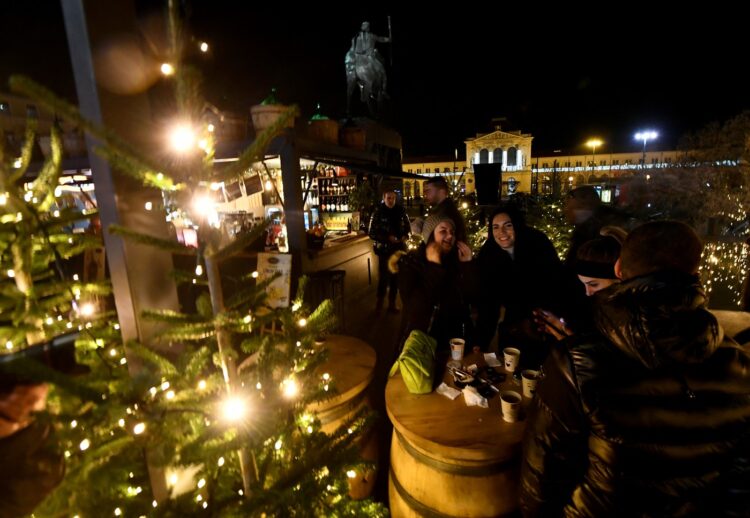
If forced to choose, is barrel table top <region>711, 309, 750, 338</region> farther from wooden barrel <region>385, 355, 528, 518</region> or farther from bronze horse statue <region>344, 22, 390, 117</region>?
bronze horse statue <region>344, 22, 390, 117</region>

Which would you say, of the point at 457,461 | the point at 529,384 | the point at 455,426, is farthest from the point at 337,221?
the point at 457,461

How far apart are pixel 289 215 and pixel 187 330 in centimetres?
404

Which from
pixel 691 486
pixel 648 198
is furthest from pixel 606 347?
pixel 648 198

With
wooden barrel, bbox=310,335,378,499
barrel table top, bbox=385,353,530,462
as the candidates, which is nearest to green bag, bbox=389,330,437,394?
barrel table top, bbox=385,353,530,462

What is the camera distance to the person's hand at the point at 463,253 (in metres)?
3.43

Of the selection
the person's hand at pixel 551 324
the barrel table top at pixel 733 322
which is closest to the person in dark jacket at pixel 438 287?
the person's hand at pixel 551 324

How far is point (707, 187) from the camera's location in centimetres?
→ 1051

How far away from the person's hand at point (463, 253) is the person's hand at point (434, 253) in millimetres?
289

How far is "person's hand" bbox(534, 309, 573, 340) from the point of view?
7.77ft

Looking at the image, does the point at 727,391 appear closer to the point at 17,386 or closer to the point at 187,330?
the point at 187,330

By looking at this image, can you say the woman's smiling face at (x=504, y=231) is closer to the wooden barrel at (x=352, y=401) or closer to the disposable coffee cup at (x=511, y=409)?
the wooden barrel at (x=352, y=401)

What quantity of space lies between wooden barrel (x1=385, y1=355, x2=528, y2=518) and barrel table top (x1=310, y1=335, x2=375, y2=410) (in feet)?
1.43

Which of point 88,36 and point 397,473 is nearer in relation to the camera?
point 88,36

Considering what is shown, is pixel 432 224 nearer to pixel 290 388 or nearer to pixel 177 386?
pixel 290 388
